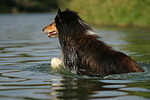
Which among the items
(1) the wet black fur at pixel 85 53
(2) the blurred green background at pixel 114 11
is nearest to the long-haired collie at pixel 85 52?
(1) the wet black fur at pixel 85 53

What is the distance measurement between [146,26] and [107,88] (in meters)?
18.6

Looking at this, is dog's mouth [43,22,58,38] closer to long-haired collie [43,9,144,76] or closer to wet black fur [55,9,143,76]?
long-haired collie [43,9,144,76]

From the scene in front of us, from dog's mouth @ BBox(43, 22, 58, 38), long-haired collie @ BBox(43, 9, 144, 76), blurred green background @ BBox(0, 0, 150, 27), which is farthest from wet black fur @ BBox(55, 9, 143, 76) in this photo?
blurred green background @ BBox(0, 0, 150, 27)

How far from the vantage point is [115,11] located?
28.6m

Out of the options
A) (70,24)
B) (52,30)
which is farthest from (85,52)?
(52,30)

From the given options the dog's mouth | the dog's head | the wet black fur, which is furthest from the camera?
the dog's mouth

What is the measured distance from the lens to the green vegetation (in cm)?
2508

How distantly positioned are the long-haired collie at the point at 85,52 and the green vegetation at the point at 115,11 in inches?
644

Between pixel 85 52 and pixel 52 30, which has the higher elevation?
pixel 52 30

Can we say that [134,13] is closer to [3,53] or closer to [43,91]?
[3,53]

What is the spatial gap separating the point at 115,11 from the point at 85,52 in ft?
67.7

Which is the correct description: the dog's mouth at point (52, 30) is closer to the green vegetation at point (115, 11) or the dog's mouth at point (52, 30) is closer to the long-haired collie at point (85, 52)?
the long-haired collie at point (85, 52)

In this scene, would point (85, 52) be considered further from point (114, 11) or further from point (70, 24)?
point (114, 11)

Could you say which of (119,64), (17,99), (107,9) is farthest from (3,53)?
(107,9)
